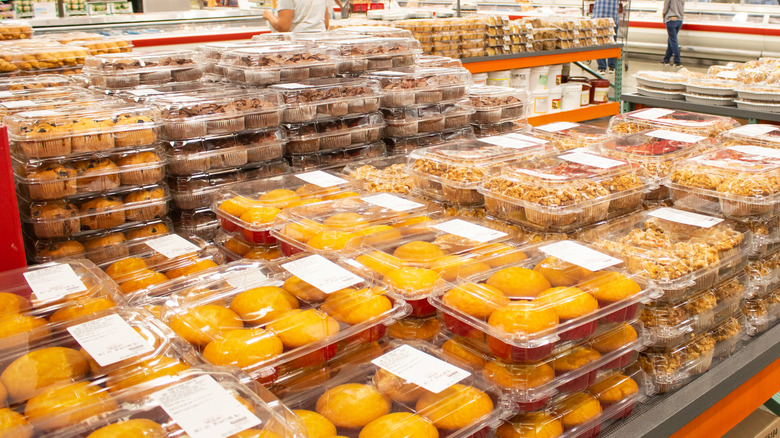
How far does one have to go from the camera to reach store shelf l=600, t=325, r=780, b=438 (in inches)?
52.3

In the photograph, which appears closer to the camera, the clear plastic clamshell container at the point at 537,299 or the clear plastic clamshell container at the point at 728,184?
the clear plastic clamshell container at the point at 537,299

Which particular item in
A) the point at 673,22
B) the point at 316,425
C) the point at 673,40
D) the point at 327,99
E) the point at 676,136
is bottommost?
the point at 316,425

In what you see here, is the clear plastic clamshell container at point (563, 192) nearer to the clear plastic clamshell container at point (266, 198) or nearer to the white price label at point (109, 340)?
the clear plastic clamshell container at point (266, 198)

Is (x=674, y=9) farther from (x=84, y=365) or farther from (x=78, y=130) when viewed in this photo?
(x=84, y=365)

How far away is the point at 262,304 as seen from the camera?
1.19 metres

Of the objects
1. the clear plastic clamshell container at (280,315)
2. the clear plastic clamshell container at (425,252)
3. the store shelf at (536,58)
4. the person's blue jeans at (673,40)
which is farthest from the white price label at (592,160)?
the person's blue jeans at (673,40)

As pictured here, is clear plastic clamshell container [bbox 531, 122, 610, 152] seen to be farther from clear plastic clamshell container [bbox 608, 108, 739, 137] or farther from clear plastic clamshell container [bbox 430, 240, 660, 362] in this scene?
clear plastic clamshell container [bbox 430, 240, 660, 362]

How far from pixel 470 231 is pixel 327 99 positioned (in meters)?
1.10

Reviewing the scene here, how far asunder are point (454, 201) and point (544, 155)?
0.31 m

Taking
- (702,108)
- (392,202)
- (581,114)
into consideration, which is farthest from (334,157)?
(581,114)

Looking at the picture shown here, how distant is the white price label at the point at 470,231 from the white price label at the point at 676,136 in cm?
92

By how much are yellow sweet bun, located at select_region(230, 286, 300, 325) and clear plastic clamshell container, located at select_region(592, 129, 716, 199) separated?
44.3 inches

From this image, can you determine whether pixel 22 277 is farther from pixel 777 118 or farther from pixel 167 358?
pixel 777 118

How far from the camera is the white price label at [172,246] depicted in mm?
1679
